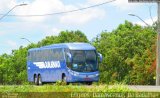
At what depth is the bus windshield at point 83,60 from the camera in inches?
1852

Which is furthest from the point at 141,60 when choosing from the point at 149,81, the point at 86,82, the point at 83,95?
the point at 83,95

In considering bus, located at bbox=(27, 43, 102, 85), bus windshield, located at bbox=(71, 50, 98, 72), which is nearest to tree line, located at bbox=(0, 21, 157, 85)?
bus, located at bbox=(27, 43, 102, 85)

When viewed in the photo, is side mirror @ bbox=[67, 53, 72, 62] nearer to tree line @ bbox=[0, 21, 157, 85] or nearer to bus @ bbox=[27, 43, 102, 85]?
bus @ bbox=[27, 43, 102, 85]

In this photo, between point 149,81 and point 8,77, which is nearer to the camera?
point 149,81

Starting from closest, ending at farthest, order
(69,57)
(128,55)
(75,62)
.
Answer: (69,57), (75,62), (128,55)

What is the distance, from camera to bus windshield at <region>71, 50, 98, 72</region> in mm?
47041

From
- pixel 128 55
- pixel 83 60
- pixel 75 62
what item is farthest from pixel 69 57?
pixel 128 55

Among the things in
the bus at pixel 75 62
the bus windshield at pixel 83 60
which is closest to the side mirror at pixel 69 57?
the bus at pixel 75 62

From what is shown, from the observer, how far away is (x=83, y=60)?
47.1 meters

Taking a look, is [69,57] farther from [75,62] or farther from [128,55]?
[128,55]

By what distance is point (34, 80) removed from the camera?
5556 cm

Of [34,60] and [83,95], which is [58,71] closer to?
[34,60]

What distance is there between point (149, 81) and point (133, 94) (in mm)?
52599

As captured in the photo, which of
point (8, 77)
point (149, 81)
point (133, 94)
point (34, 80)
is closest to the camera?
point (133, 94)
